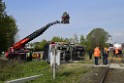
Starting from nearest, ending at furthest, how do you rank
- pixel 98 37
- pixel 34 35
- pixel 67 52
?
pixel 67 52 → pixel 34 35 → pixel 98 37

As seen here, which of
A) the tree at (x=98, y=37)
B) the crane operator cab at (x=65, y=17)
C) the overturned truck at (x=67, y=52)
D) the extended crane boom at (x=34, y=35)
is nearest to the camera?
the overturned truck at (x=67, y=52)

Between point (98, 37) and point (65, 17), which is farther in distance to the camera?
point (98, 37)

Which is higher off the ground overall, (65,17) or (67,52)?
(65,17)

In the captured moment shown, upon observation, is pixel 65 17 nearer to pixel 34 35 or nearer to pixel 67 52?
pixel 67 52

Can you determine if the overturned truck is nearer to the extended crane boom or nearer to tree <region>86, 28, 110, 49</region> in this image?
the extended crane boom

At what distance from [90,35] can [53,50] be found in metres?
109

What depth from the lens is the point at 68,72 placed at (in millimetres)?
21938

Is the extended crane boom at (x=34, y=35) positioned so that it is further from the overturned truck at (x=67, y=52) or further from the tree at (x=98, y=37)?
the tree at (x=98, y=37)

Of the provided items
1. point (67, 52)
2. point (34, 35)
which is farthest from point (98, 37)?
point (67, 52)

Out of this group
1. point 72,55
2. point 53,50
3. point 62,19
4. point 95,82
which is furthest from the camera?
point 72,55

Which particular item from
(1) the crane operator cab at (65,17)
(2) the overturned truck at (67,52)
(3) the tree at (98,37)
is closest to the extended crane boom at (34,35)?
(2) the overturned truck at (67,52)

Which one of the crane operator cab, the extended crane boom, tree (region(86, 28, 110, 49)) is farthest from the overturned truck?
tree (region(86, 28, 110, 49))

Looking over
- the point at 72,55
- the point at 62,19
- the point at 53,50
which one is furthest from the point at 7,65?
the point at 72,55

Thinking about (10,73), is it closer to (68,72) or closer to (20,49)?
(68,72)
